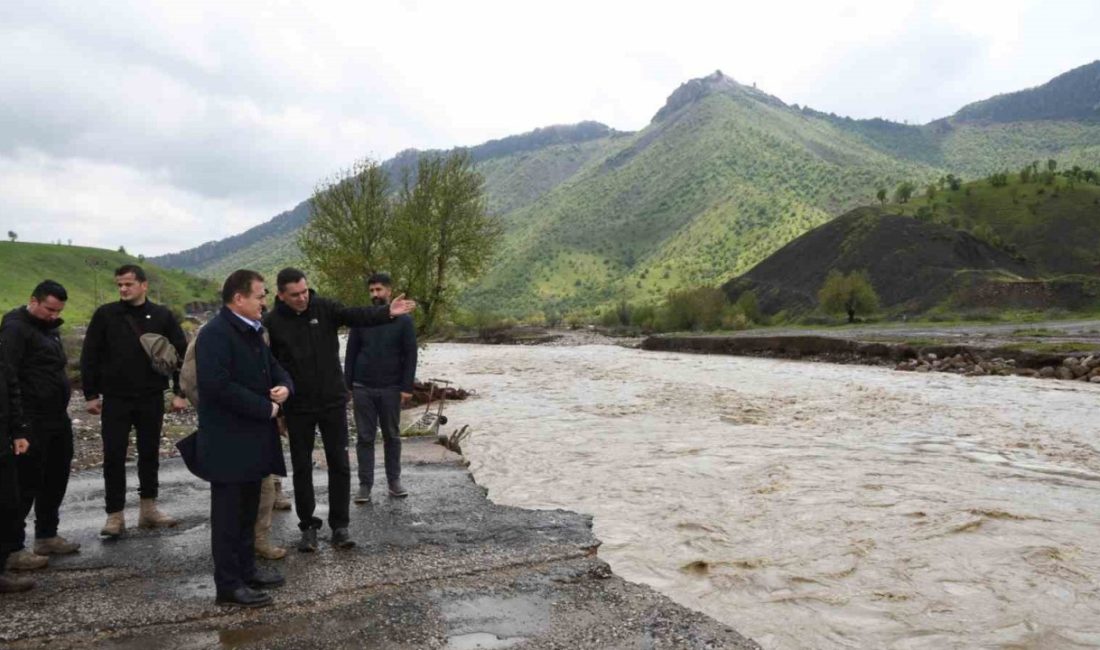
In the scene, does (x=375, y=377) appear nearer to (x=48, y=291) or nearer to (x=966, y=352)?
(x=48, y=291)

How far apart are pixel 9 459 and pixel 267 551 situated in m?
2.35

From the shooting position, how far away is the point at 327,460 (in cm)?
695

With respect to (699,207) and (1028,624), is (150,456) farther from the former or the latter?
(699,207)

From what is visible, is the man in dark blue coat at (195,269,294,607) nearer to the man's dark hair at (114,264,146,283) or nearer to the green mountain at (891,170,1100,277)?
the man's dark hair at (114,264,146,283)

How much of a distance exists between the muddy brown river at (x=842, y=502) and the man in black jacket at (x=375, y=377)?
2361 millimetres

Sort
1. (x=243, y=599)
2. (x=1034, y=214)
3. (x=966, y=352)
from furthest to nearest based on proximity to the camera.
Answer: (x=1034, y=214) < (x=966, y=352) < (x=243, y=599)

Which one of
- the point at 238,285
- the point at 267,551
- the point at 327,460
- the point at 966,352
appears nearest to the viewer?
the point at 238,285

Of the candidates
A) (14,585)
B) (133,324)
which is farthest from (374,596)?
(133,324)

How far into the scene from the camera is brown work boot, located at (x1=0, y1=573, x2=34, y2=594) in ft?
18.8

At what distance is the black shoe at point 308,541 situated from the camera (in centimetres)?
681

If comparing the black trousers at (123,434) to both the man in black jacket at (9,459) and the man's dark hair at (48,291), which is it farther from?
the man's dark hair at (48,291)

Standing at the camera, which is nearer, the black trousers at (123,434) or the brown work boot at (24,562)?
the brown work boot at (24,562)

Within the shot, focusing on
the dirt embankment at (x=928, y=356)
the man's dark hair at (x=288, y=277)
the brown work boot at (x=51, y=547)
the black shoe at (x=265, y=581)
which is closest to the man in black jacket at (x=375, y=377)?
the man's dark hair at (x=288, y=277)

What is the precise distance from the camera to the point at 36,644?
482 centimetres
